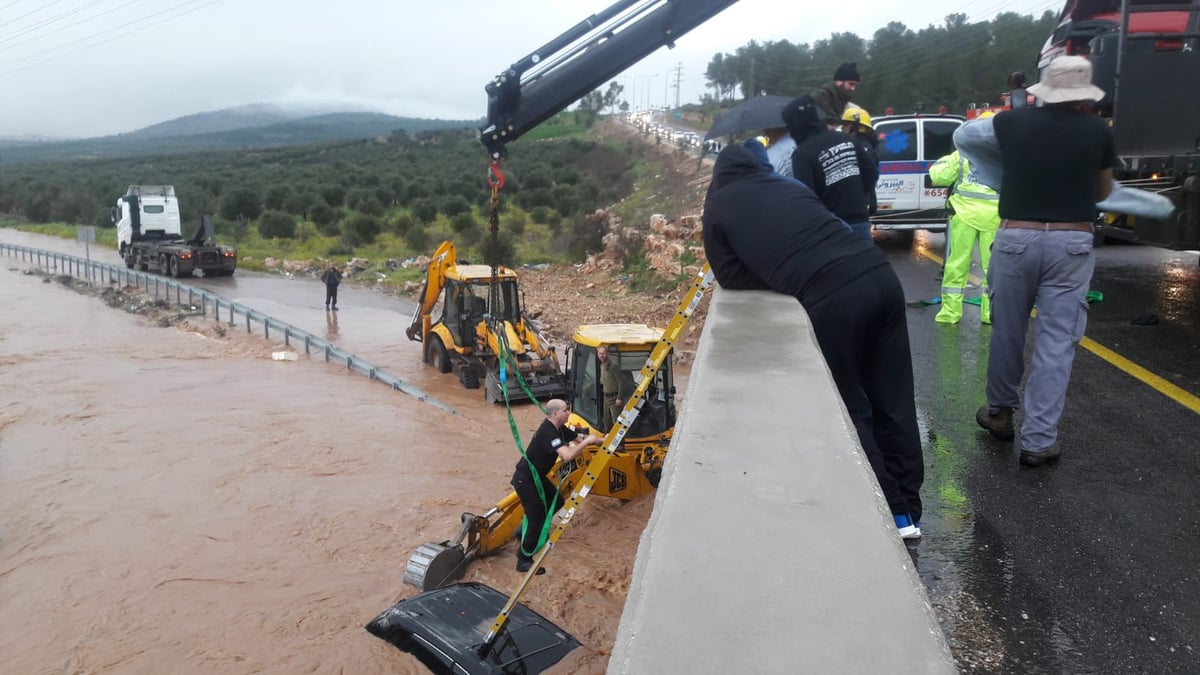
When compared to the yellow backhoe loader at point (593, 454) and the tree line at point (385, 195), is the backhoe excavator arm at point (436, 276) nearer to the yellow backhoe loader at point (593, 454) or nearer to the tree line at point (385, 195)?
the yellow backhoe loader at point (593, 454)

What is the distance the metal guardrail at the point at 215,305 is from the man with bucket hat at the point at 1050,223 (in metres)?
13.7

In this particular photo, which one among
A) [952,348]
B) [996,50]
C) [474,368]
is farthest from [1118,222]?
[996,50]

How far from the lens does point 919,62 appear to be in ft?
166

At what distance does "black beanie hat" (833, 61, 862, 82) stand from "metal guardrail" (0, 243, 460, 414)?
484 inches

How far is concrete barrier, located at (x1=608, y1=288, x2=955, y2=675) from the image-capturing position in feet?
5.11

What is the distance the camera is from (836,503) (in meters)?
2.12

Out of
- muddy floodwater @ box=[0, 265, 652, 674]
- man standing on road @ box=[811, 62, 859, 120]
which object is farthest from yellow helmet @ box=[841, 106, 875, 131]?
muddy floodwater @ box=[0, 265, 652, 674]

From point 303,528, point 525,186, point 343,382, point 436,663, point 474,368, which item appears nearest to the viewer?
point 436,663

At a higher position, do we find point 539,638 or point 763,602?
point 763,602

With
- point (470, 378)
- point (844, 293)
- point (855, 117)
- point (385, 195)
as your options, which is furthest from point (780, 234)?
point (385, 195)

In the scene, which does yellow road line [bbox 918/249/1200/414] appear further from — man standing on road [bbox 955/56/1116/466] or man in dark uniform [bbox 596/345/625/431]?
man in dark uniform [bbox 596/345/625/431]

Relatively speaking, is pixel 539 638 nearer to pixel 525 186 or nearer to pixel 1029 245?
pixel 1029 245

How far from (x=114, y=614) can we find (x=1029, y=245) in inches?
398

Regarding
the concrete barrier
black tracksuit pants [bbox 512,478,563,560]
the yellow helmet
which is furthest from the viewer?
black tracksuit pants [bbox 512,478,563,560]
